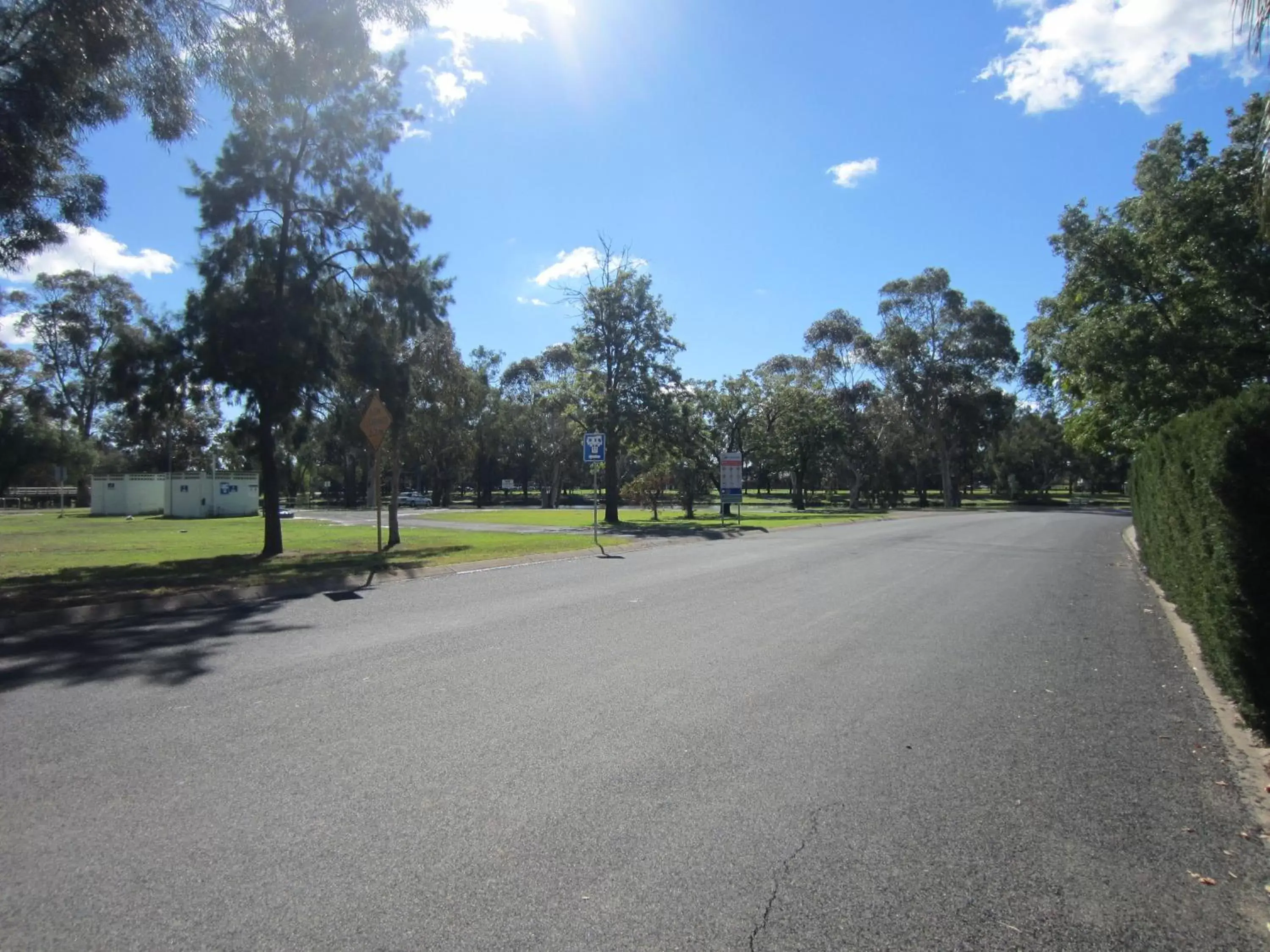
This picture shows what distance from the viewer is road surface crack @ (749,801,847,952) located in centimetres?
301

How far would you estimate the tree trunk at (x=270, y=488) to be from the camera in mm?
20016

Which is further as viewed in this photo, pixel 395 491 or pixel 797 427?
pixel 797 427

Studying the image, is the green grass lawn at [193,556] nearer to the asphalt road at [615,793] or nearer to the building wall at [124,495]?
the asphalt road at [615,793]

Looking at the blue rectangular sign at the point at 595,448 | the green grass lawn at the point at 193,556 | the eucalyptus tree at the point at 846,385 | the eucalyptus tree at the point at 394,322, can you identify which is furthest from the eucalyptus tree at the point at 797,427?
the eucalyptus tree at the point at 394,322

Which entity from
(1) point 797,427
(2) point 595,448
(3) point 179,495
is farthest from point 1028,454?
(3) point 179,495

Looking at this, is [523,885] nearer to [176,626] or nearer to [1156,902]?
[1156,902]

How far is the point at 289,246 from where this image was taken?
20203 mm

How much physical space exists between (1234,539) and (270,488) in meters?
20.4

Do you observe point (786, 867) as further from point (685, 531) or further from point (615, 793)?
point (685, 531)

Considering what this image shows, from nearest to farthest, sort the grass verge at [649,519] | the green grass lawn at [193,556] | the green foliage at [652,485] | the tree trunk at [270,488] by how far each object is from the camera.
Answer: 1. the green grass lawn at [193,556]
2. the tree trunk at [270,488]
3. the grass verge at [649,519]
4. the green foliage at [652,485]

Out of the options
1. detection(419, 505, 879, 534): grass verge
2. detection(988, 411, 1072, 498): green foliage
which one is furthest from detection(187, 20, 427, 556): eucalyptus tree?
detection(988, 411, 1072, 498): green foliage

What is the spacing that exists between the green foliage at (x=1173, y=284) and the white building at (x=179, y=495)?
157 ft

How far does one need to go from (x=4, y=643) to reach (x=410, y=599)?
15.4ft

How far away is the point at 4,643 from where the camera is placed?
27.9ft
